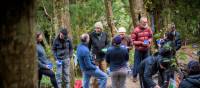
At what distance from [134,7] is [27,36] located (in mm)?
10464

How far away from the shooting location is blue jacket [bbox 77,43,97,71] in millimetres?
9945

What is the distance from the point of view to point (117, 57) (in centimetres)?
995

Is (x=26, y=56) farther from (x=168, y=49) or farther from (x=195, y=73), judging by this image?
(x=168, y=49)

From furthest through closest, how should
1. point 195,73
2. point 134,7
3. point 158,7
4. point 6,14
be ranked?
1. point 158,7
2. point 134,7
3. point 195,73
4. point 6,14

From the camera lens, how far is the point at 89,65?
1033 centimetres

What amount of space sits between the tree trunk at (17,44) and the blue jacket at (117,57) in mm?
6647

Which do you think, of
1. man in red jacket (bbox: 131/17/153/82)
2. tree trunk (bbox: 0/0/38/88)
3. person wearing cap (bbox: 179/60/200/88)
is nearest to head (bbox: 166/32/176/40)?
man in red jacket (bbox: 131/17/153/82)

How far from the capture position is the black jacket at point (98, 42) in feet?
36.8

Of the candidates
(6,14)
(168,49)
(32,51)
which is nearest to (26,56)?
(32,51)

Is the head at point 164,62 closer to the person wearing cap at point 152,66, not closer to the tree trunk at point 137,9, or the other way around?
the person wearing cap at point 152,66

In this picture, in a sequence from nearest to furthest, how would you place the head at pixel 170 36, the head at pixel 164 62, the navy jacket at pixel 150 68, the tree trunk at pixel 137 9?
the navy jacket at pixel 150 68 → the head at pixel 164 62 → the head at pixel 170 36 → the tree trunk at pixel 137 9

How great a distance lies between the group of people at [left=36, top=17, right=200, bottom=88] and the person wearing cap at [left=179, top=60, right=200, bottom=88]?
1.61m

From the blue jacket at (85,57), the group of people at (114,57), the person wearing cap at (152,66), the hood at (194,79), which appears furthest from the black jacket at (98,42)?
the hood at (194,79)

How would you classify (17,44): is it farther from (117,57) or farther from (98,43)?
(98,43)
